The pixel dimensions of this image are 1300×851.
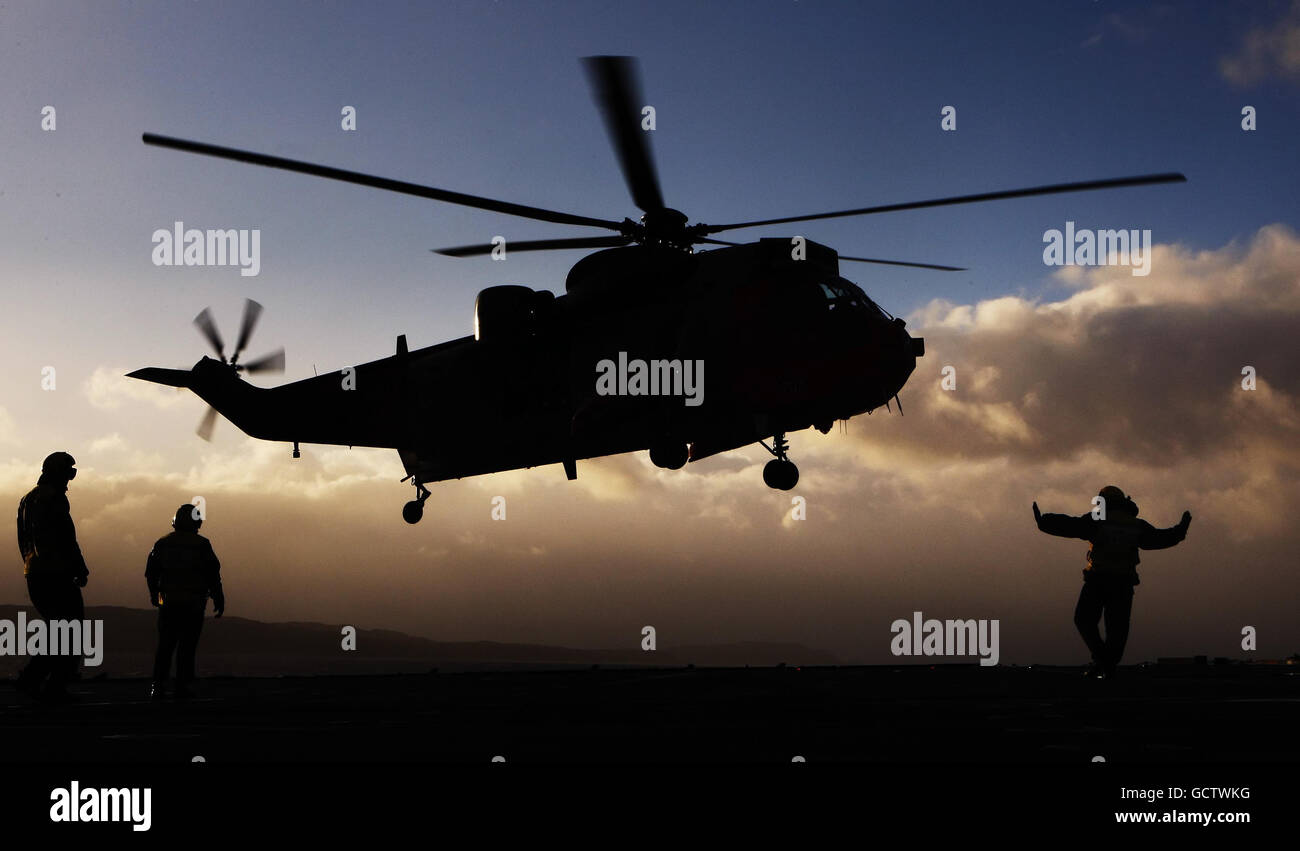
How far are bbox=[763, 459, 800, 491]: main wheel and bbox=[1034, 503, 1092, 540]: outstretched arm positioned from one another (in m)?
5.67

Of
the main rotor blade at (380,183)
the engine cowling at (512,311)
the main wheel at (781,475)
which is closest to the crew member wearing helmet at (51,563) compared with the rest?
the main rotor blade at (380,183)

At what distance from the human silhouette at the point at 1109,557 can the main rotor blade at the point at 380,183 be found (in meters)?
9.59

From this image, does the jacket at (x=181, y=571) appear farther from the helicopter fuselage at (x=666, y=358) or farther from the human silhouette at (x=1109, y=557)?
the human silhouette at (x=1109, y=557)

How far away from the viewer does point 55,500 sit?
12.6m

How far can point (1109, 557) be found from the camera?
14.6 meters

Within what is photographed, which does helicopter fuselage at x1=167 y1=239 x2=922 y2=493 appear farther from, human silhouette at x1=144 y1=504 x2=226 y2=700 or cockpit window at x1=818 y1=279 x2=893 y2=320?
human silhouette at x1=144 y1=504 x2=226 y2=700

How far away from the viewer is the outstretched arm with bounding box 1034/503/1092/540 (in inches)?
585

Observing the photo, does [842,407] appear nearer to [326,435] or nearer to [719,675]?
[719,675]

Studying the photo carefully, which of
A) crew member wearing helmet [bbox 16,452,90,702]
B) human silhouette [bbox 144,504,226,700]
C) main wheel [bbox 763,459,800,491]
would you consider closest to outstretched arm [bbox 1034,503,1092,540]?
main wheel [bbox 763,459,800,491]

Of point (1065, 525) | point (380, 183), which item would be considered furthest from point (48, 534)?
point (1065, 525)

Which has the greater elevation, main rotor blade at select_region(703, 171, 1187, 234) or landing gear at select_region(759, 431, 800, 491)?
main rotor blade at select_region(703, 171, 1187, 234)

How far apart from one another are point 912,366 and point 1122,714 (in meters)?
11.0
